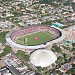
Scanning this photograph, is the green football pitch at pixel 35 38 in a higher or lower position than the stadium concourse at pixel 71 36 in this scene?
lower

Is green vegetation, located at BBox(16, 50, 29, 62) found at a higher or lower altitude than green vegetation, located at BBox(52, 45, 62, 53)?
higher

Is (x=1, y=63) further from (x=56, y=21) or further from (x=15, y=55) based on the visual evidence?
(x=56, y=21)

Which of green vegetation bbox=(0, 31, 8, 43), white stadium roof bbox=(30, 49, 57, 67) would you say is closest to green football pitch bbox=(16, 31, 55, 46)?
green vegetation bbox=(0, 31, 8, 43)

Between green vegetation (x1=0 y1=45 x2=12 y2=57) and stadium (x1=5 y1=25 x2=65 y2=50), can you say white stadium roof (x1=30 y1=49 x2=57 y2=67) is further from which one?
green vegetation (x1=0 y1=45 x2=12 y2=57)

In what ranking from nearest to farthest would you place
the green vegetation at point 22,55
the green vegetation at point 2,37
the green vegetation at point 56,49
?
the green vegetation at point 22,55
the green vegetation at point 56,49
the green vegetation at point 2,37

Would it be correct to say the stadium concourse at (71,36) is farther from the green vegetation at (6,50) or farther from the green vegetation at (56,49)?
the green vegetation at (6,50)

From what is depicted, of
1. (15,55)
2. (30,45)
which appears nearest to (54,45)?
(30,45)

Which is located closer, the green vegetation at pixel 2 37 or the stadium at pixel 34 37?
the stadium at pixel 34 37

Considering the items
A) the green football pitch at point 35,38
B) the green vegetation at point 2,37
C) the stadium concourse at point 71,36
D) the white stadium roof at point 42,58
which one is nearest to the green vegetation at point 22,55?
the white stadium roof at point 42,58
